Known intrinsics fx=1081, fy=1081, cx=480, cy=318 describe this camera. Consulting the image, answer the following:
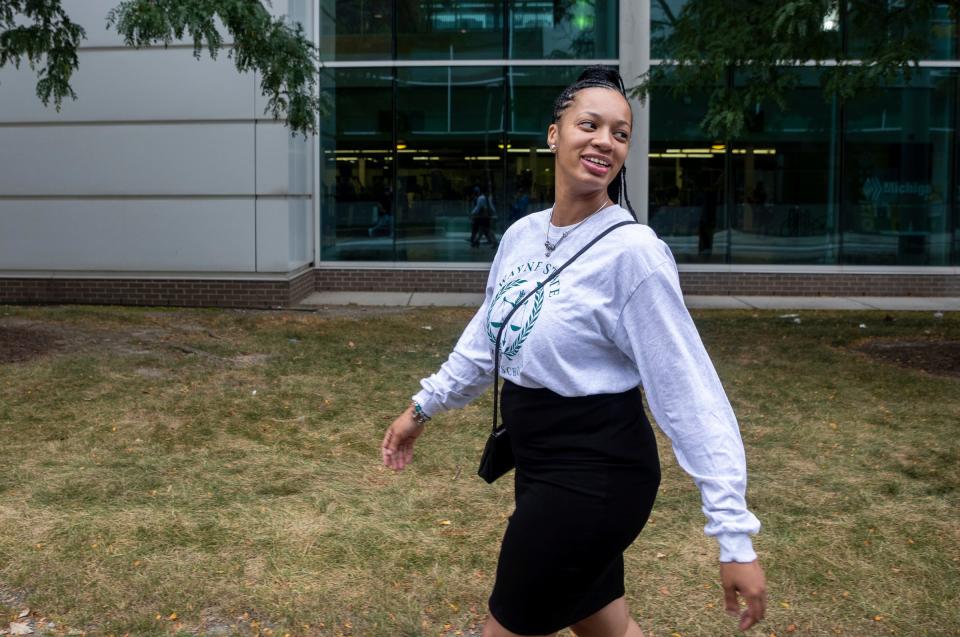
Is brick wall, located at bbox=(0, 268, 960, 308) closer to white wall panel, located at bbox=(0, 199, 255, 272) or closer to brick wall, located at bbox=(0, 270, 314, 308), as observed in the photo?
brick wall, located at bbox=(0, 270, 314, 308)

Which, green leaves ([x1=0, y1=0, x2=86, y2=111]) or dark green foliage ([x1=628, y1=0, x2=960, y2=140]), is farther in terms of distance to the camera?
green leaves ([x1=0, y1=0, x2=86, y2=111])

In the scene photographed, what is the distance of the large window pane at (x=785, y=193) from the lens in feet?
54.3

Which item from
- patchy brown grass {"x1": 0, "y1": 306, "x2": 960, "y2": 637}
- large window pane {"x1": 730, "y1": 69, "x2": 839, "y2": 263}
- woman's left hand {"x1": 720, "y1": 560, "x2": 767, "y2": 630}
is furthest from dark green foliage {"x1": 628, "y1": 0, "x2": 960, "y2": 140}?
woman's left hand {"x1": 720, "y1": 560, "x2": 767, "y2": 630}

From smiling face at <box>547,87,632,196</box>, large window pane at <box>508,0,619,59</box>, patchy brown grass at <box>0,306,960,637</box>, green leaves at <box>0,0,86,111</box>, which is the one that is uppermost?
large window pane at <box>508,0,619,59</box>

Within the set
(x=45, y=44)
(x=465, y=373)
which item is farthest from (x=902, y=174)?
(x=465, y=373)

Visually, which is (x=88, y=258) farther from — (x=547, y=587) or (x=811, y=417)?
(x=547, y=587)

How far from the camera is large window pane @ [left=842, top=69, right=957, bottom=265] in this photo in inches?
648

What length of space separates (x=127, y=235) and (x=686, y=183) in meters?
8.29

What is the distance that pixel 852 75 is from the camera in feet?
32.2

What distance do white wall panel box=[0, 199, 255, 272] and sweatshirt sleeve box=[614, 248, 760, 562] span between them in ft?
41.4

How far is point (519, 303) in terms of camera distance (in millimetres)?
2730

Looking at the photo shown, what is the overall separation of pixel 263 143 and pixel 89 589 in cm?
1064

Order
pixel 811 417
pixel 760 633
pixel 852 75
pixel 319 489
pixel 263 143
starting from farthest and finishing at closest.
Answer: pixel 263 143, pixel 852 75, pixel 811 417, pixel 319 489, pixel 760 633

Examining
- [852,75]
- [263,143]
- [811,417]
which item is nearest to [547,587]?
[811,417]
